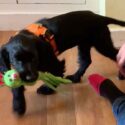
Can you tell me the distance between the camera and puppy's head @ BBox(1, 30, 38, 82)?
1228 millimetres

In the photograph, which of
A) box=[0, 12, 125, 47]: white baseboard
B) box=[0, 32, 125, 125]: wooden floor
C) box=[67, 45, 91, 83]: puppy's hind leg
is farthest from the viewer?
box=[0, 12, 125, 47]: white baseboard

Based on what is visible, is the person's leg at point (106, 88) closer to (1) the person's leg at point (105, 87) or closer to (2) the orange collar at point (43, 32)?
(1) the person's leg at point (105, 87)

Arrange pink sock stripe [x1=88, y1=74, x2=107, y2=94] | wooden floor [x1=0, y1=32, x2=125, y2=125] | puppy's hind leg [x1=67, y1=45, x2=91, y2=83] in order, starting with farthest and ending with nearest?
puppy's hind leg [x1=67, y1=45, x2=91, y2=83], pink sock stripe [x1=88, y1=74, x2=107, y2=94], wooden floor [x1=0, y1=32, x2=125, y2=125]

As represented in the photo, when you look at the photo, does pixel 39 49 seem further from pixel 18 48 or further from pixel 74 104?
pixel 74 104

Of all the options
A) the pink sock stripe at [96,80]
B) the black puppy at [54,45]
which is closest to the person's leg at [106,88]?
the pink sock stripe at [96,80]

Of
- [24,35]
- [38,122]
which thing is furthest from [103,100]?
[24,35]

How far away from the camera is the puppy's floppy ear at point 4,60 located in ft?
4.18

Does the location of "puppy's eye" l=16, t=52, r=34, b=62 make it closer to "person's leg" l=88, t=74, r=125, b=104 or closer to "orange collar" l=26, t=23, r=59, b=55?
"orange collar" l=26, t=23, r=59, b=55

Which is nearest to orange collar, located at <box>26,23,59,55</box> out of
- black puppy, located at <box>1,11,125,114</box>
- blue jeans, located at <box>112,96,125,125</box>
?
black puppy, located at <box>1,11,125,114</box>

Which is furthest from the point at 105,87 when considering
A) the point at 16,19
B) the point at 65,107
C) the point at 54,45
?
the point at 16,19

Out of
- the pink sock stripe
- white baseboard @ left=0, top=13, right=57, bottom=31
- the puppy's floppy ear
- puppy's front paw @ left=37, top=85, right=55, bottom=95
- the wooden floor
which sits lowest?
the wooden floor

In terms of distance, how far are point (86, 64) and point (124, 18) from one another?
0.42m

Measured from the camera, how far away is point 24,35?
131cm

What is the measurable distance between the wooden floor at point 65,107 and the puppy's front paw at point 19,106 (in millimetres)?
23
